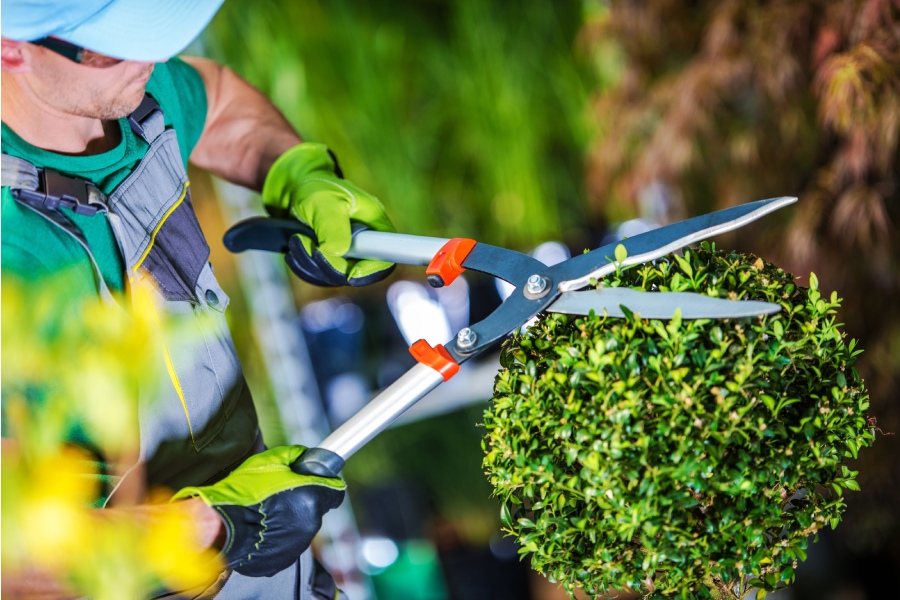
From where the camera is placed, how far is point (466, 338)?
77 cm

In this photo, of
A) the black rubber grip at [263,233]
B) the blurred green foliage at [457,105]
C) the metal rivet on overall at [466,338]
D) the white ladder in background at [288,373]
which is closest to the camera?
the metal rivet on overall at [466,338]

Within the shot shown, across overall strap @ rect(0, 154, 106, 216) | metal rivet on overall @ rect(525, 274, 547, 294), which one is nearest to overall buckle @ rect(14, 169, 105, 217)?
overall strap @ rect(0, 154, 106, 216)

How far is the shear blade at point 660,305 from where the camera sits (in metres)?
0.67

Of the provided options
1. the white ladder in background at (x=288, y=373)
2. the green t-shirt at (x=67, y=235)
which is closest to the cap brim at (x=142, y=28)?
the green t-shirt at (x=67, y=235)

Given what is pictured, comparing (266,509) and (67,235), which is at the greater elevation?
(67,235)

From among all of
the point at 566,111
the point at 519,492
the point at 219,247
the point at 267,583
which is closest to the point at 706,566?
the point at 519,492

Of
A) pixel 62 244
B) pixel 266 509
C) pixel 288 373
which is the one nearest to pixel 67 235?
pixel 62 244

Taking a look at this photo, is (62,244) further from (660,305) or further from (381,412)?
(660,305)

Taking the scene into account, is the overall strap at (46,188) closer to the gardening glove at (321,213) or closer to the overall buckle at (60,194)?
the overall buckle at (60,194)

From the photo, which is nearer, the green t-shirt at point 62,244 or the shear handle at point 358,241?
the green t-shirt at point 62,244

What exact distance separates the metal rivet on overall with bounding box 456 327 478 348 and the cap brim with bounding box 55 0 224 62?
0.38 meters

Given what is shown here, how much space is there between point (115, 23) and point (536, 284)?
1.46ft

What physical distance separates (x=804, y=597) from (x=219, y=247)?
1759mm

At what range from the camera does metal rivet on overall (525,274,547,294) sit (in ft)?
2.54
